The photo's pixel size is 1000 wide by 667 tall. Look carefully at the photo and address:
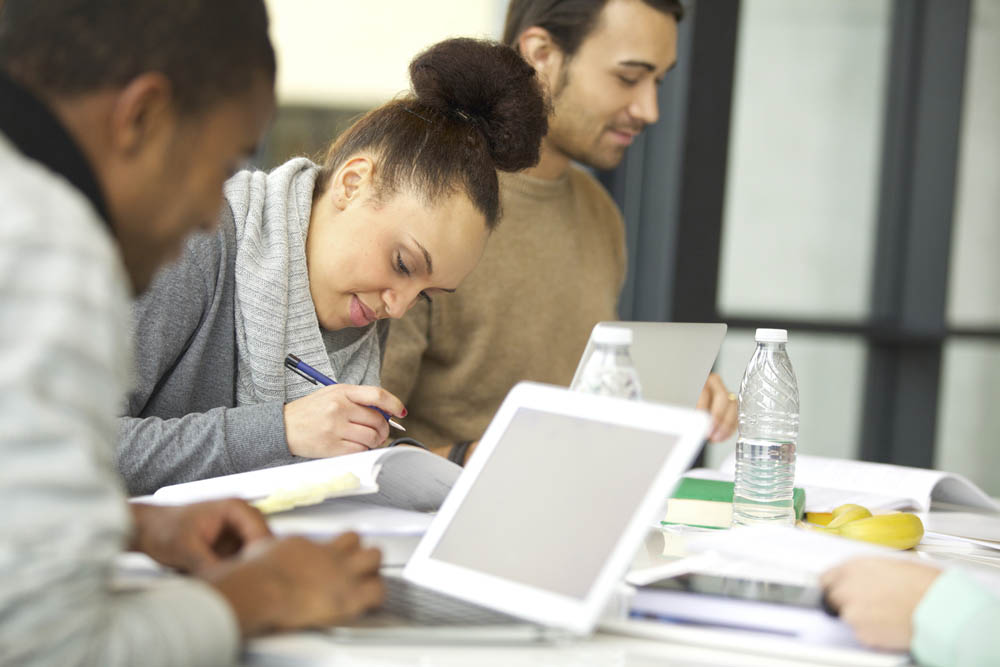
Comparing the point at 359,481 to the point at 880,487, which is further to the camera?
the point at 880,487

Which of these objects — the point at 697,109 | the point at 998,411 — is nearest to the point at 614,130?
the point at 697,109

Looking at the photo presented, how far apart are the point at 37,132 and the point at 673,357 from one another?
844 mm

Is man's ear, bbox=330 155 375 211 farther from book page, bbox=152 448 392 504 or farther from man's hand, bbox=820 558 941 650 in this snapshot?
man's hand, bbox=820 558 941 650

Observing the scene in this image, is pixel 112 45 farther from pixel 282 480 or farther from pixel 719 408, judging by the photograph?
pixel 719 408

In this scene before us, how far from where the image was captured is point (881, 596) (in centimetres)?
85

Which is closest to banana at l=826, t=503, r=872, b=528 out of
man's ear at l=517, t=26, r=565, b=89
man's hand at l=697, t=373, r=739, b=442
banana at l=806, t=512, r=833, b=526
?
banana at l=806, t=512, r=833, b=526

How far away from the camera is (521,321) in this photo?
2.20 metres

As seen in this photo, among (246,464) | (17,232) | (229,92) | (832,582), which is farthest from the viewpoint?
(246,464)

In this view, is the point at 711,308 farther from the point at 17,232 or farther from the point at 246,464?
the point at 17,232

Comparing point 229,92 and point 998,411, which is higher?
point 229,92

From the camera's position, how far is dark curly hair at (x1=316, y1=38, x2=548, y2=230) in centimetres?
156

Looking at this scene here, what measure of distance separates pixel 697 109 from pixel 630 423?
2245 millimetres

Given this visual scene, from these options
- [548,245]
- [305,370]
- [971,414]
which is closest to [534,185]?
[548,245]

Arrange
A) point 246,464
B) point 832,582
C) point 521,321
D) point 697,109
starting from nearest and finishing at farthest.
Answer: point 832,582 → point 246,464 → point 521,321 → point 697,109
